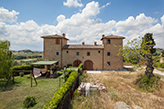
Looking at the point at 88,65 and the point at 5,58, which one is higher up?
the point at 5,58

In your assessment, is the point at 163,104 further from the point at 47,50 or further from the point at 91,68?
the point at 47,50

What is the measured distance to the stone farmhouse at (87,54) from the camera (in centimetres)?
1923

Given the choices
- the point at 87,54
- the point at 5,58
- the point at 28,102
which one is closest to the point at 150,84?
the point at 28,102

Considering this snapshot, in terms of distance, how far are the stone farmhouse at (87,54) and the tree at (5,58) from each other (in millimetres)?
8873

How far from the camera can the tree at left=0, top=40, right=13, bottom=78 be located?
9527mm

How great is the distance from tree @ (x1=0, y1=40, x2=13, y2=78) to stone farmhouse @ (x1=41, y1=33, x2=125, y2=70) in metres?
8.87

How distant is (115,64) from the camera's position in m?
19.3

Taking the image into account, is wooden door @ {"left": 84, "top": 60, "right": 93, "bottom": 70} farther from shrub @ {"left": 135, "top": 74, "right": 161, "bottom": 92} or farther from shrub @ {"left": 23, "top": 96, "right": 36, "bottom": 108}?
shrub @ {"left": 23, "top": 96, "right": 36, "bottom": 108}

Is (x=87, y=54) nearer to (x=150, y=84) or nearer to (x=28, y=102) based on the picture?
(x=150, y=84)

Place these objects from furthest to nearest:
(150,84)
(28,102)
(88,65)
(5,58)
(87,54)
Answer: (88,65) → (87,54) → (5,58) → (150,84) → (28,102)

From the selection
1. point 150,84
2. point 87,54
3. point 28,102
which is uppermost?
point 87,54

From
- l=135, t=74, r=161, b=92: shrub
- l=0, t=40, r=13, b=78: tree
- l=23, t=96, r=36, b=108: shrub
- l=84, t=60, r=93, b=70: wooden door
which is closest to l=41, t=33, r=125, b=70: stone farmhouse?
l=84, t=60, r=93, b=70: wooden door

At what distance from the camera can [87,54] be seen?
1948 cm

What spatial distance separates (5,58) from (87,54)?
14.5m
